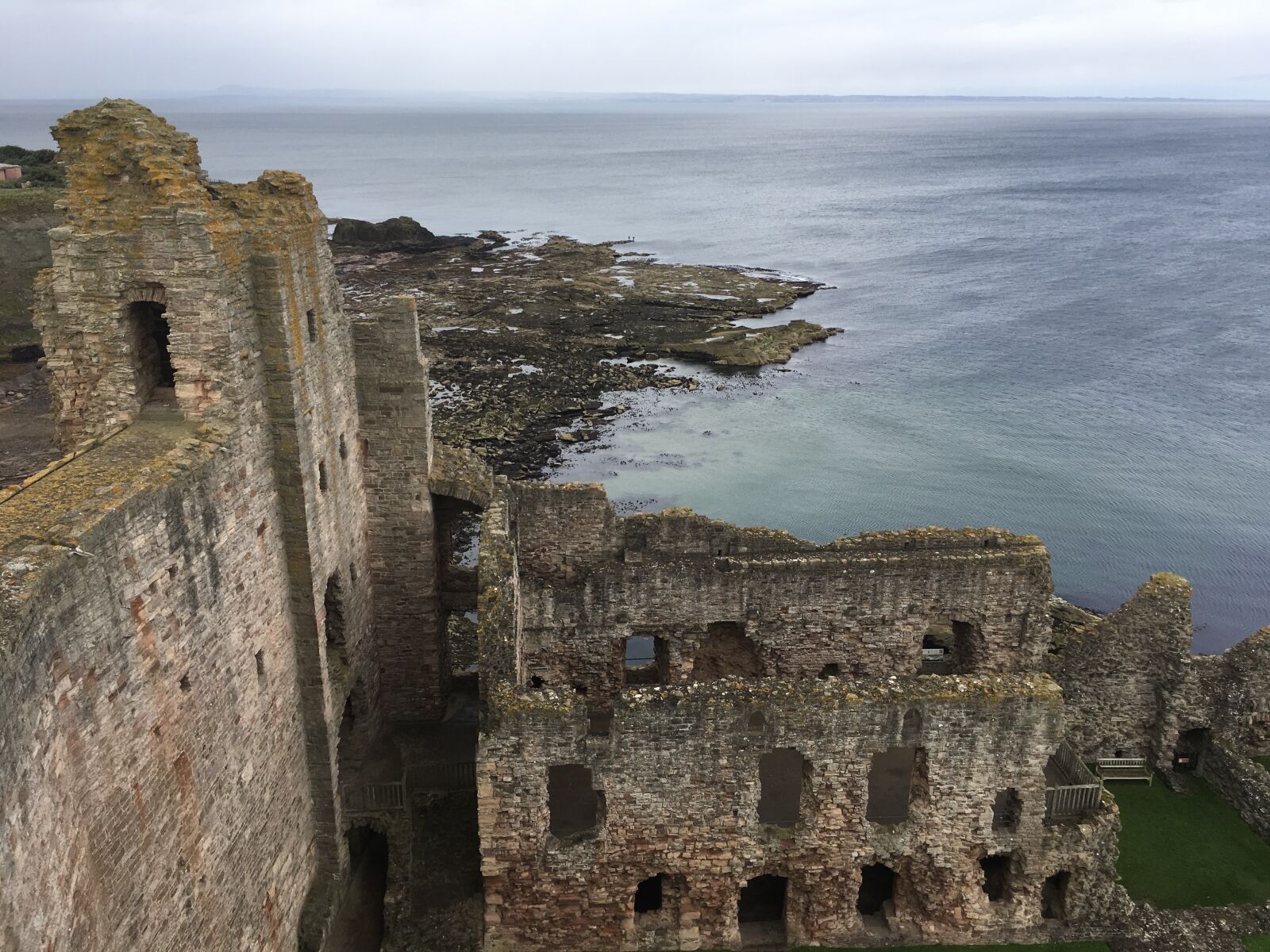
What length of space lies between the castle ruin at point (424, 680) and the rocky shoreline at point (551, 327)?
805 inches

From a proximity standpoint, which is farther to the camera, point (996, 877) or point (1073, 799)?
point (996, 877)

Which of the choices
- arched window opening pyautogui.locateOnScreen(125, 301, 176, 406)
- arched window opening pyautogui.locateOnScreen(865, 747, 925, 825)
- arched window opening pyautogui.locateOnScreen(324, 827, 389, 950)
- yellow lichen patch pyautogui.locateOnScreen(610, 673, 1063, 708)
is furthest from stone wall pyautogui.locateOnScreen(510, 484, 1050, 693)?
arched window opening pyautogui.locateOnScreen(125, 301, 176, 406)

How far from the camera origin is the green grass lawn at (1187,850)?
15750 mm

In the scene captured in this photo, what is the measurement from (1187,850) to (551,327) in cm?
4696

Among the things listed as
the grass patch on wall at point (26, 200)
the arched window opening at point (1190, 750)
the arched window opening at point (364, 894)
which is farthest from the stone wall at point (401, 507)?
the grass patch on wall at point (26, 200)

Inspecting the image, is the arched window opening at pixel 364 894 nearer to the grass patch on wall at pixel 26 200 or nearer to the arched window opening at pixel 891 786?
the arched window opening at pixel 891 786

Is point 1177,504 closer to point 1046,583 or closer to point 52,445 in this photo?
point 1046,583

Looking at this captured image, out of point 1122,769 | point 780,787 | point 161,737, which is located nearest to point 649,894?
point 780,787

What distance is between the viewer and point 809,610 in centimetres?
1644

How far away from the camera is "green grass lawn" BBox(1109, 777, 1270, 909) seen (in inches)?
620

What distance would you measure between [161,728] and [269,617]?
8.77 ft

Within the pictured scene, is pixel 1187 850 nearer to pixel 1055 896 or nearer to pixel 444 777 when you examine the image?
pixel 1055 896

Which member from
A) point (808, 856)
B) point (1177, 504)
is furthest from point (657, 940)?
point (1177, 504)

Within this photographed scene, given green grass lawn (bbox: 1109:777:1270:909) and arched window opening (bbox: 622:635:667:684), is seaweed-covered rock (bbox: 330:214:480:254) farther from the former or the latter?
green grass lawn (bbox: 1109:777:1270:909)
